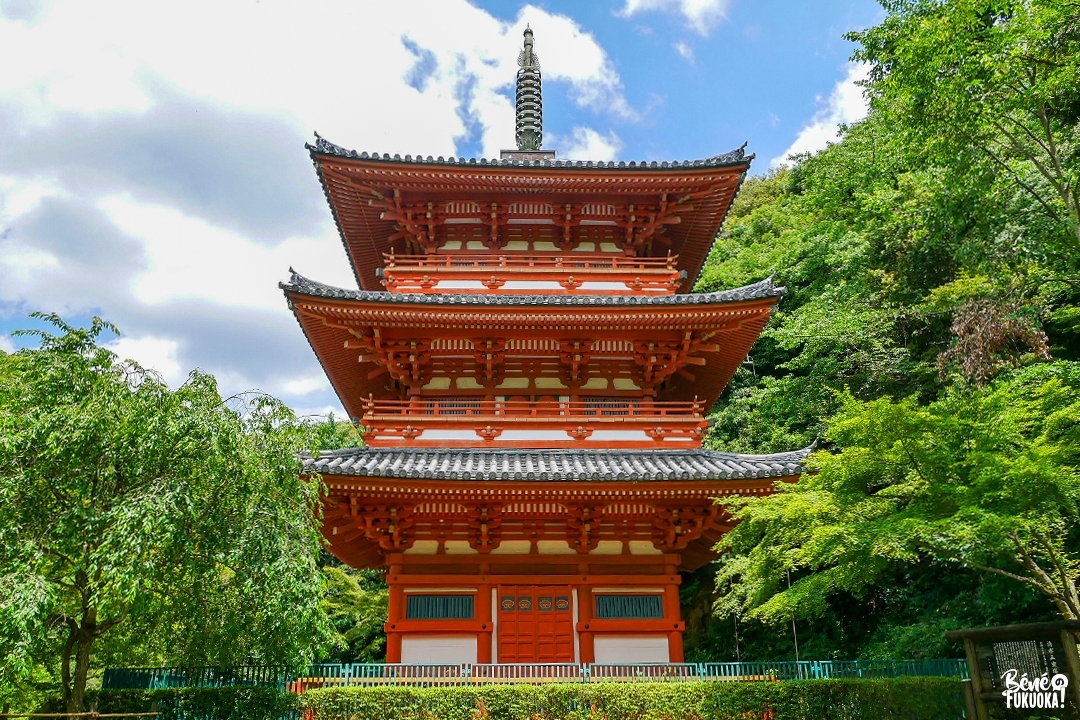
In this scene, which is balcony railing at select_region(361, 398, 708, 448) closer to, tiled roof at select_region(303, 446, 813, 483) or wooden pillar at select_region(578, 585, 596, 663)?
tiled roof at select_region(303, 446, 813, 483)

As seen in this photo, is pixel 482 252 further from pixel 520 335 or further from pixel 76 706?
pixel 76 706

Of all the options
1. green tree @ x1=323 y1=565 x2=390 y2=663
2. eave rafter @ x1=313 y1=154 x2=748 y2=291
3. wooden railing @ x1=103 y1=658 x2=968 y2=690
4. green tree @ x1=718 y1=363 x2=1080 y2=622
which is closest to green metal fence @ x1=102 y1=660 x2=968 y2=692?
wooden railing @ x1=103 y1=658 x2=968 y2=690

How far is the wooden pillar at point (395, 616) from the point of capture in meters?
11.1

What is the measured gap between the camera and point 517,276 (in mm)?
14336

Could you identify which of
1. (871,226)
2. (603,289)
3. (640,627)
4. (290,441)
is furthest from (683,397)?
(871,226)

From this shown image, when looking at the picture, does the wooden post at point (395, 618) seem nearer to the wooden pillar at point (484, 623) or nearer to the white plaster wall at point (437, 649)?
the white plaster wall at point (437, 649)

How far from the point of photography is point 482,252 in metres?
14.8

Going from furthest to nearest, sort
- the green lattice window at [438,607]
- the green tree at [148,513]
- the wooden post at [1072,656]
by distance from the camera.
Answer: the green lattice window at [438,607] → the wooden post at [1072,656] → the green tree at [148,513]

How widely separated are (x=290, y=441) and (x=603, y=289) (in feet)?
26.4

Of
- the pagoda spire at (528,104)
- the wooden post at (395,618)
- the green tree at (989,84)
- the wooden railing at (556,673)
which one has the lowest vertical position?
the wooden railing at (556,673)

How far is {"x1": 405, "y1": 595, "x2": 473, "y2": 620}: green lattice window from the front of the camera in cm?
1141

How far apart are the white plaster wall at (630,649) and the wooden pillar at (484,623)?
179 cm

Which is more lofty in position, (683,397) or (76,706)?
(683,397)

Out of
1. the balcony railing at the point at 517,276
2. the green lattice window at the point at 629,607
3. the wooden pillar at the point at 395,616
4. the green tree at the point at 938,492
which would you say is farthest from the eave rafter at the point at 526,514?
the balcony railing at the point at 517,276
